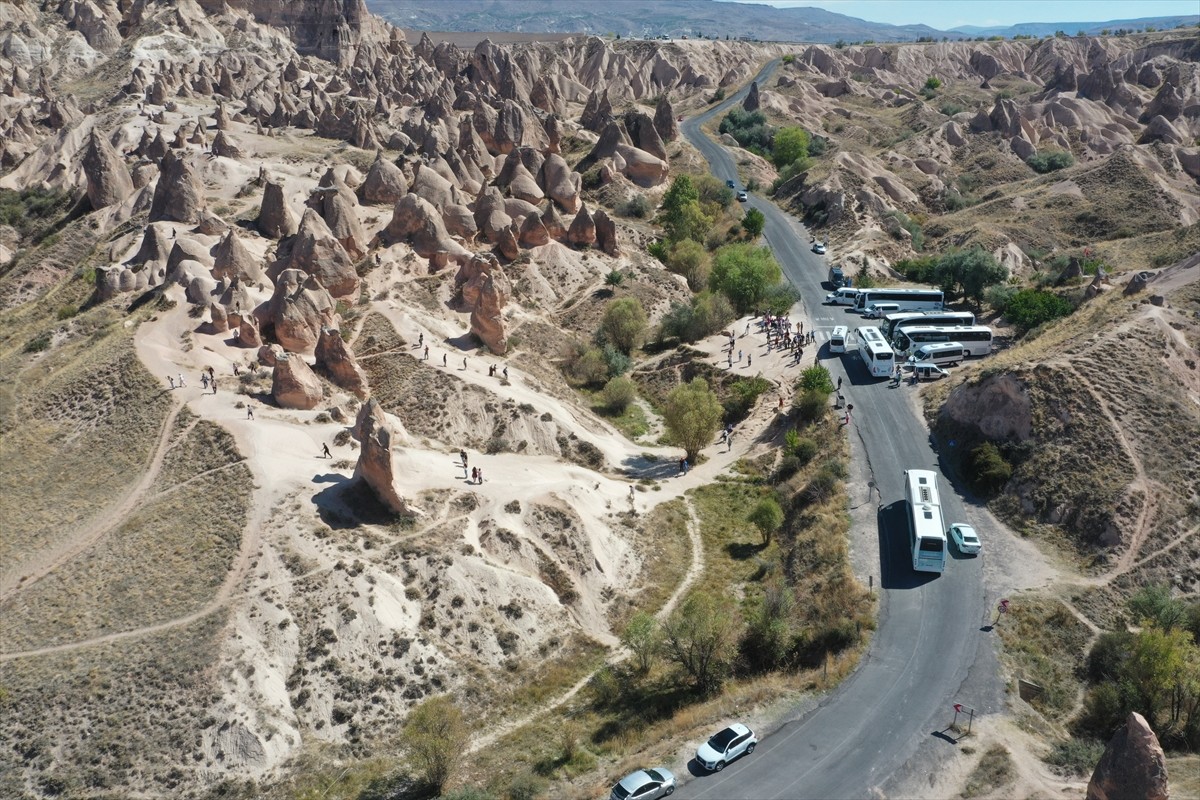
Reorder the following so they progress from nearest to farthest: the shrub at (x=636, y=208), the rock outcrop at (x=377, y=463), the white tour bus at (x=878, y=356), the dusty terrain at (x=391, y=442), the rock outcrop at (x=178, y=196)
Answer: the dusty terrain at (x=391, y=442) → the rock outcrop at (x=377, y=463) → the white tour bus at (x=878, y=356) → the rock outcrop at (x=178, y=196) → the shrub at (x=636, y=208)

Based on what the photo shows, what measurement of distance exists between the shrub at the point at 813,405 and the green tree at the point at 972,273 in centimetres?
2325

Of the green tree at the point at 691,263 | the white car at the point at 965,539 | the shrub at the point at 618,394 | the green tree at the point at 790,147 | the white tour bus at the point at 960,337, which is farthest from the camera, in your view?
the green tree at the point at 790,147

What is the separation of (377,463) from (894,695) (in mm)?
24552

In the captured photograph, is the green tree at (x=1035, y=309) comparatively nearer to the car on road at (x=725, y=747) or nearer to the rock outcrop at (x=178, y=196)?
the car on road at (x=725, y=747)

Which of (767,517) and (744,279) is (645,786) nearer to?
(767,517)

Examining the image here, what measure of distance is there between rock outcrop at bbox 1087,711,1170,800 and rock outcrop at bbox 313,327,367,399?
138 feet

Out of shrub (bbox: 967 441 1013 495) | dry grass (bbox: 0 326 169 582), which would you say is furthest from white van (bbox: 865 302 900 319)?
dry grass (bbox: 0 326 169 582)

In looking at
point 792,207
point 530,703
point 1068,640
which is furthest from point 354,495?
point 792,207

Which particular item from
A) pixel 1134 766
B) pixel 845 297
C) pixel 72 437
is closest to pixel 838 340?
pixel 845 297

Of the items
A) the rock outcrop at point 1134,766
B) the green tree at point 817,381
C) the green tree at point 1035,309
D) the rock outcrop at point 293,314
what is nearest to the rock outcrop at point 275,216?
the rock outcrop at point 293,314

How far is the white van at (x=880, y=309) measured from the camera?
67.8 m

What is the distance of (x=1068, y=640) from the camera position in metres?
34.2

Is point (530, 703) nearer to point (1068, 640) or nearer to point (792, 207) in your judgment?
point (1068, 640)

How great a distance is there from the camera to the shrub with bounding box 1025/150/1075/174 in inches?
4456
